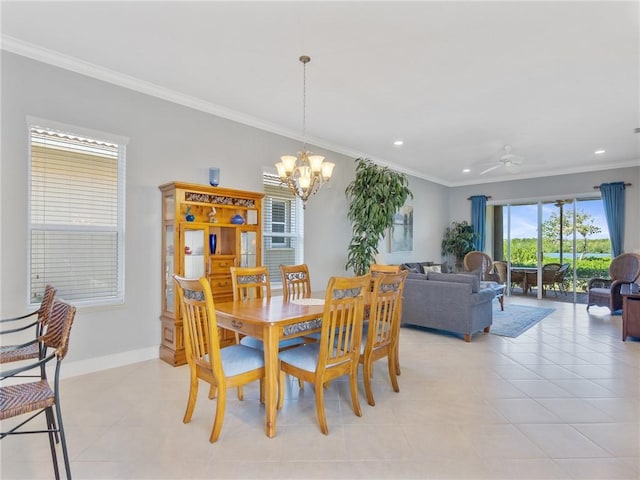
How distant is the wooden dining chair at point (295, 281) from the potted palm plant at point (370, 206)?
7.10ft

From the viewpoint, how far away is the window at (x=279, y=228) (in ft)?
16.0

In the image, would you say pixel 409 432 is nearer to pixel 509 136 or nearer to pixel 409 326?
pixel 409 326

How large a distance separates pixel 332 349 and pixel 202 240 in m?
2.14

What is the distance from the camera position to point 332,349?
237cm

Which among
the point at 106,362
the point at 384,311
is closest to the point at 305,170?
the point at 384,311

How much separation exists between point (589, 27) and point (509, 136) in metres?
2.82

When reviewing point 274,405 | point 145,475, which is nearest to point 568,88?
point 274,405

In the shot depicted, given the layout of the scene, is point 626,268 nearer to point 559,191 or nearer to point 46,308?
point 559,191

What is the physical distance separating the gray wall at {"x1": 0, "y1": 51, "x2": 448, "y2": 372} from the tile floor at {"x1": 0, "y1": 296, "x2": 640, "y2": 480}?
39 cm

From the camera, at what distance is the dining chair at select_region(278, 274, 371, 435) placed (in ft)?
7.38

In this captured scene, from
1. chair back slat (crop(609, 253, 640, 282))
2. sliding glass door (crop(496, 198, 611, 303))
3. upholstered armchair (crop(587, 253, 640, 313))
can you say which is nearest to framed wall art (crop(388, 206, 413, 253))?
sliding glass door (crop(496, 198, 611, 303))

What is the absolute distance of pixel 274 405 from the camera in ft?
7.34

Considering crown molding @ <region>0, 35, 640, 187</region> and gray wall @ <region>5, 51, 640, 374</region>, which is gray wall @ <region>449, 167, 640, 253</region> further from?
gray wall @ <region>5, 51, 640, 374</region>

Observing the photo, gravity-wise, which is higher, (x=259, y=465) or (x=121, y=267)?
(x=121, y=267)
